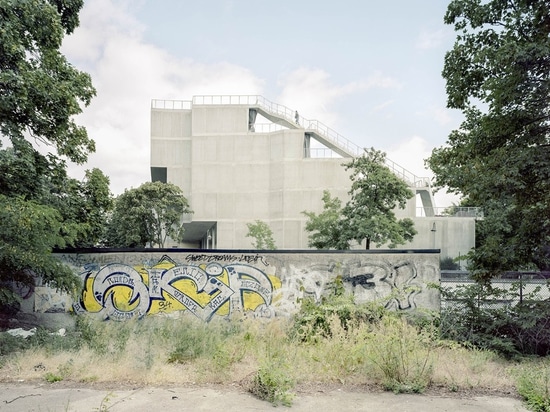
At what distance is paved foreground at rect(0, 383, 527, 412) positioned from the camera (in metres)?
5.80

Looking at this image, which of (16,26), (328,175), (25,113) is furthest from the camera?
(328,175)

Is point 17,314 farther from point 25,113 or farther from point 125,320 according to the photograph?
point 25,113

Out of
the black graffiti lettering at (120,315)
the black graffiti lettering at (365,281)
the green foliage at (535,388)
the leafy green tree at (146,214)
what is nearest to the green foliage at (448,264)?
the leafy green tree at (146,214)

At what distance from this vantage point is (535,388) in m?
6.16

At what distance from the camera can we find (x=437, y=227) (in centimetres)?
4662

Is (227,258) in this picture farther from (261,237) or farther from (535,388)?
(261,237)

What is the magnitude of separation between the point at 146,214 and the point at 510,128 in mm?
37332

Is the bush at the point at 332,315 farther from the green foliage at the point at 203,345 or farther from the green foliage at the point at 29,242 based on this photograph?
the green foliage at the point at 29,242

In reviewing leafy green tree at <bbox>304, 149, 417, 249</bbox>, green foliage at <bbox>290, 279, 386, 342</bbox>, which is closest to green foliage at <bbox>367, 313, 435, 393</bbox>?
green foliage at <bbox>290, 279, 386, 342</bbox>

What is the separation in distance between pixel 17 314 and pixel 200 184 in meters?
40.6

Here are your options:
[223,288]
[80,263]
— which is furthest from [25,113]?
[223,288]

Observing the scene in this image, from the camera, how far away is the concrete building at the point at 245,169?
1957 inches

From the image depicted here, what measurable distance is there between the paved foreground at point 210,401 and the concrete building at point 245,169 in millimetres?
42586

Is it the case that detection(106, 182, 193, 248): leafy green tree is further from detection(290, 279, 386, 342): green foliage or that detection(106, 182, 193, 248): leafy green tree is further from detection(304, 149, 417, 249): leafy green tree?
detection(290, 279, 386, 342): green foliage
